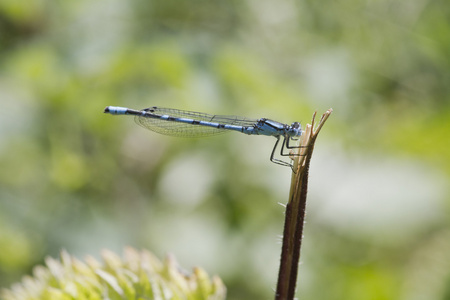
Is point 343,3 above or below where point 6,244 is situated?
above

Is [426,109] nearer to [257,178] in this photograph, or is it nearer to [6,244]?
[257,178]

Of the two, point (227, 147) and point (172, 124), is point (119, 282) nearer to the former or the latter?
point (172, 124)

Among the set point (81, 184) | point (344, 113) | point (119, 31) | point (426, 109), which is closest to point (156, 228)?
point (81, 184)

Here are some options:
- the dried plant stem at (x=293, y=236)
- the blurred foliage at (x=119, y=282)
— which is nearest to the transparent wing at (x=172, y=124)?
the blurred foliage at (x=119, y=282)

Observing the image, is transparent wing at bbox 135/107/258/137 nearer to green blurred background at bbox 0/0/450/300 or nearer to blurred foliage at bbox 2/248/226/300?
green blurred background at bbox 0/0/450/300

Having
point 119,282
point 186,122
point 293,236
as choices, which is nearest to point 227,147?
point 186,122
